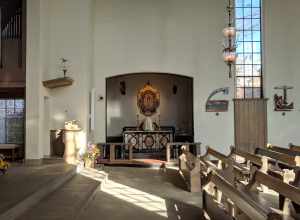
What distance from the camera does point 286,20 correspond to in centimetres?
1171

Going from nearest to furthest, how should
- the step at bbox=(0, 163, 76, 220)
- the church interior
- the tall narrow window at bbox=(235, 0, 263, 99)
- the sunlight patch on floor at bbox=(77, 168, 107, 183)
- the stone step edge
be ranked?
the step at bbox=(0, 163, 76, 220)
the stone step edge
the sunlight patch on floor at bbox=(77, 168, 107, 183)
the church interior
the tall narrow window at bbox=(235, 0, 263, 99)

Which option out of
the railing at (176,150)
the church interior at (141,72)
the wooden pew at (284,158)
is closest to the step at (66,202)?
the church interior at (141,72)

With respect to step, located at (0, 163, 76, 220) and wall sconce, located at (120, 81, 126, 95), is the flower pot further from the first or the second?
wall sconce, located at (120, 81, 126, 95)

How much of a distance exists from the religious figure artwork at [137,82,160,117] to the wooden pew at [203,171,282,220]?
29.2 feet

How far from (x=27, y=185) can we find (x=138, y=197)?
6.39ft

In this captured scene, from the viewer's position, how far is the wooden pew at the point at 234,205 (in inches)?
115

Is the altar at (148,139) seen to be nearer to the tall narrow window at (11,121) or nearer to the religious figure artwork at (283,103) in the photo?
the tall narrow window at (11,121)

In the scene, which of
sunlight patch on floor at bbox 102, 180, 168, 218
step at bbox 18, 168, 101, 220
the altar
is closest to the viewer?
step at bbox 18, 168, 101, 220

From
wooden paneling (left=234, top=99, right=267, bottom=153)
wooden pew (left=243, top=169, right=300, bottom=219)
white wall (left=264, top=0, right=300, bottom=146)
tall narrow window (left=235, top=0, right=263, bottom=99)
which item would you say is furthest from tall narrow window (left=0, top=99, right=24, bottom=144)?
white wall (left=264, top=0, right=300, bottom=146)

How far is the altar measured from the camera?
39.9 ft

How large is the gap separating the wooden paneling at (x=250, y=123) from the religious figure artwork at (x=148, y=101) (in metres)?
3.57

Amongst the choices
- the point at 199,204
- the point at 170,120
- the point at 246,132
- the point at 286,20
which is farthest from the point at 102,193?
the point at 286,20

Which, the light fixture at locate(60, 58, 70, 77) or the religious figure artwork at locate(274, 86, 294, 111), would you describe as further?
the religious figure artwork at locate(274, 86, 294, 111)

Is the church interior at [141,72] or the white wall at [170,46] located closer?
the church interior at [141,72]
